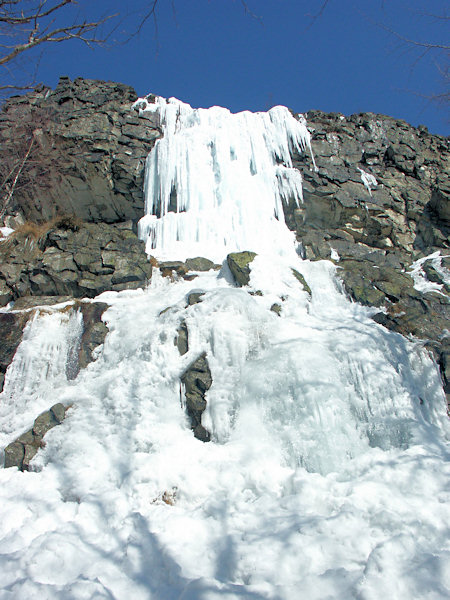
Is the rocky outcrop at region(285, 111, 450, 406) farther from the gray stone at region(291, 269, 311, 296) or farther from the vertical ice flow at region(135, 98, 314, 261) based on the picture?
the gray stone at region(291, 269, 311, 296)

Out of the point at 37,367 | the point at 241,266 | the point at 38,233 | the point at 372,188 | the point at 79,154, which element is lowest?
the point at 37,367

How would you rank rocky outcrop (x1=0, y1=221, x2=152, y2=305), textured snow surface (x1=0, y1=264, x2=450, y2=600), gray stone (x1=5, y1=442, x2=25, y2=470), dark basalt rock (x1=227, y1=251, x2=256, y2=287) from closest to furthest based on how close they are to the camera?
1. textured snow surface (x1=0, y1=264, x2=450, y2=600)
2. gray stone (x1=5, y1=442, x2=25, y2=470)
3. dark basalt rock (x1=227, y1=251, x2=256, y2=287)
4. rocky outcrop (x1=0, y1=221, x2=152, y2=305)

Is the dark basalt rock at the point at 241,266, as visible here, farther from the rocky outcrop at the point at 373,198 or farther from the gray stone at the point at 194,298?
the rocky outcrop at the point at 373,198

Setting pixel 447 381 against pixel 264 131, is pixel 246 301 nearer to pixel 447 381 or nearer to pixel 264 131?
pixel 447 381

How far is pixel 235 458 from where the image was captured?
15.9 ft

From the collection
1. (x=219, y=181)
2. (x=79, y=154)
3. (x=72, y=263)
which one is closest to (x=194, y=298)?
(x=72, y=263)

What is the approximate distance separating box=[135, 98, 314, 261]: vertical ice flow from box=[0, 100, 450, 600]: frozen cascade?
6.95ft

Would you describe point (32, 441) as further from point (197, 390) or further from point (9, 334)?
point (9, 334)

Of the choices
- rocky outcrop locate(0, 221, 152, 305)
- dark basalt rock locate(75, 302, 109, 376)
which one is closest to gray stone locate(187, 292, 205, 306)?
dark basalt rock locate(75, 302, 109, 376)

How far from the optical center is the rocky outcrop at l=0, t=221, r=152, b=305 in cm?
889

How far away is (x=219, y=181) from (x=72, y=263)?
5.33m

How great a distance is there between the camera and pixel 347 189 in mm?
12945

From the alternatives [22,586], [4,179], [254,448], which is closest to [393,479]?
[254,448]

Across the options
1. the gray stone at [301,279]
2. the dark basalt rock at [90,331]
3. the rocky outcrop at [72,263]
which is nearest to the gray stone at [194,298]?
the dark basalt rock at [90,331]
